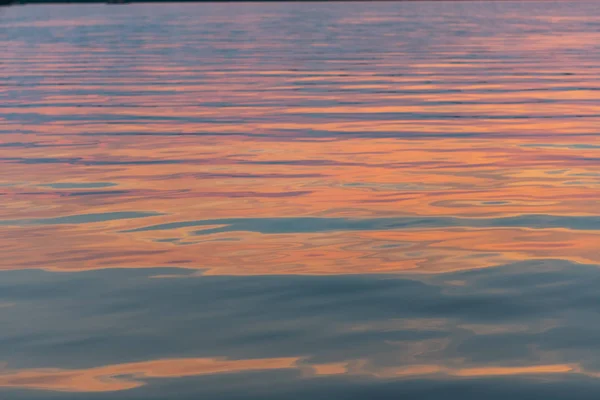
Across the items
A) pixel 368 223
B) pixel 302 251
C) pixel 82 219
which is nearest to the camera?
pixel 302 251

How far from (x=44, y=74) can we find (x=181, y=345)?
102 feet

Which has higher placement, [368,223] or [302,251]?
[368,223]

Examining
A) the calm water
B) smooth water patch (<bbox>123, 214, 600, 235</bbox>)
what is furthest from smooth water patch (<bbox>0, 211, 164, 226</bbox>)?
smooth water patch (<bbox>123, 214, 600, 235</bbox>)

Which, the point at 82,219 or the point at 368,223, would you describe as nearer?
the point at 368,223

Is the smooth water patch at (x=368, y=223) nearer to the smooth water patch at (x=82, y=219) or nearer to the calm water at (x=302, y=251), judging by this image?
Answer: the calm water at (x=302, y=251)

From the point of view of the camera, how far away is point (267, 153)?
17.0 meters

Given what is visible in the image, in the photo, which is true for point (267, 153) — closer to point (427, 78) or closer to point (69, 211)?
point (69, 211)

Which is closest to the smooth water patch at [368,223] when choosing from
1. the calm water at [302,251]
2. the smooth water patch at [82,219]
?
the calm water at [302,251]

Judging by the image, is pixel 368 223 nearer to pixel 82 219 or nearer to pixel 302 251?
pixel 302 251

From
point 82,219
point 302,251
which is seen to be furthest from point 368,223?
point 82,219

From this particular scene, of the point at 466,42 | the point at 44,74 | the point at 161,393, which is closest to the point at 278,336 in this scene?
the point at 161,393

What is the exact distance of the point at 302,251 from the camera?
1066cm

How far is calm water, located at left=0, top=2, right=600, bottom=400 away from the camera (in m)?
7.31

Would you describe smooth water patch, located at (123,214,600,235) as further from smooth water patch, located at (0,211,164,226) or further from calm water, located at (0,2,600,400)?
smooth water patch, located at (0,211,164,226)
